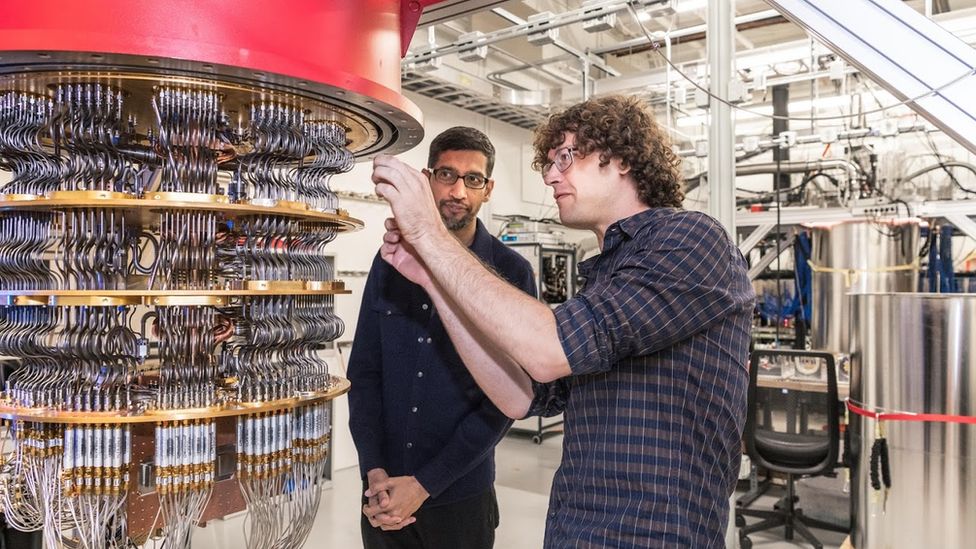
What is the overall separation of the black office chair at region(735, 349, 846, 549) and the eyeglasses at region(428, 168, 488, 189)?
79.0 inches

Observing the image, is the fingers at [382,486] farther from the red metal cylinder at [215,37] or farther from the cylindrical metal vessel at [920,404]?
the cylindrical metal vessel at [920,404]

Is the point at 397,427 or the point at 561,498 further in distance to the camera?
the point at 397,427

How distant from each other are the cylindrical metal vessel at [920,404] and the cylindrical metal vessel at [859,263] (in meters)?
1.53

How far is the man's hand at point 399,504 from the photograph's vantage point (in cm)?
145

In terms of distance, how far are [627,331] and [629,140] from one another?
36 cm

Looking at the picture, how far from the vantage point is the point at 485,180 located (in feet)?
5.47

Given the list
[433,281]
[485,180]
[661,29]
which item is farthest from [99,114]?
[661,29]

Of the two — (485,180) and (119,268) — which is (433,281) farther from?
(485,180)

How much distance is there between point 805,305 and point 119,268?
4564 mm

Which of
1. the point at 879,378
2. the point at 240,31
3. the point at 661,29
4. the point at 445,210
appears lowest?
the point at 879,378

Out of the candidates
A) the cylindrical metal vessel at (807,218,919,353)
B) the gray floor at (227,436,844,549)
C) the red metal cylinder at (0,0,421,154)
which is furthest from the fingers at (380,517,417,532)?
the cylindrical metal vessel at (807,218,919,353)

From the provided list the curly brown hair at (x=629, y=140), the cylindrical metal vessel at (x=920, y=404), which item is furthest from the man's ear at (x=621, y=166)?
the cylindrical metal vessel at (x=920, y=404)

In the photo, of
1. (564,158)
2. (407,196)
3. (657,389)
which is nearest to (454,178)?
(564,158)

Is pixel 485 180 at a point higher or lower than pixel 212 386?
higher
